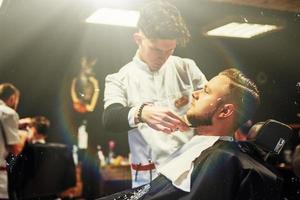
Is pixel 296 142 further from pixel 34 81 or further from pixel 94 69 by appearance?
pixel 34 81

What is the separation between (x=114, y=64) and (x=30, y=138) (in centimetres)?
100

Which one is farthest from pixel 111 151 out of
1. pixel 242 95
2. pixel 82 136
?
pixel 242 95

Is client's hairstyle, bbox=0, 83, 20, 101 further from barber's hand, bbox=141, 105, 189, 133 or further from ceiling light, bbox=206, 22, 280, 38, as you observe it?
ceiling light, bbox=206, 22, 280, 38

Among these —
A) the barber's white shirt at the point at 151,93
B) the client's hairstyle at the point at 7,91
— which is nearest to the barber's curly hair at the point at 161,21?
the barber's white shirt at the point at 151,93

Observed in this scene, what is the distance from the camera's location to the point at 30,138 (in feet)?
11.0

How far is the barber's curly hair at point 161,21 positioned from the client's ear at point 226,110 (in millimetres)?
715

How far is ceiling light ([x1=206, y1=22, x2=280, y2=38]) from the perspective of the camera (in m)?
3.38

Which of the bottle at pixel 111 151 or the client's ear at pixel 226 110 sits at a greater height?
the client's ear at pixel 226 110

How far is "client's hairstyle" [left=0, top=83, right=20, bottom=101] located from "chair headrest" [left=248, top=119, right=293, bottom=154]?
6.55 ft

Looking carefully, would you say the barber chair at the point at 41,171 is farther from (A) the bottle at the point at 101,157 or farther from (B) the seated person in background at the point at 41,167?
(A) the bottle at the point at 101,157

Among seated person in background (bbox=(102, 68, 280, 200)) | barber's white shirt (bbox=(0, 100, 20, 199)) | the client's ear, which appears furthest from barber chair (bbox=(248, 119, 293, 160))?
barber's white shirt (bbox=(0, 100, 20, 199))

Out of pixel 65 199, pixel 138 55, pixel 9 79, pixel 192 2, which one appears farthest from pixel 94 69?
pixel 65 199

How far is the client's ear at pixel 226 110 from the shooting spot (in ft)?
8.94

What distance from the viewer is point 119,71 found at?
10.1 feet
